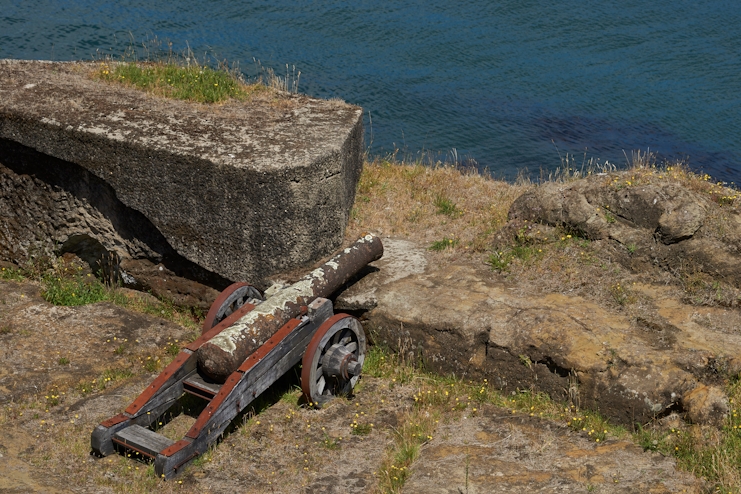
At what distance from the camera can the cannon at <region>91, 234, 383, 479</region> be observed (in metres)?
7.49

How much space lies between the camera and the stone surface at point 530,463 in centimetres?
698

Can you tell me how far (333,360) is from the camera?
8312 mm

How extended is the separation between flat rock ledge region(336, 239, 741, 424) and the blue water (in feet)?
31.9

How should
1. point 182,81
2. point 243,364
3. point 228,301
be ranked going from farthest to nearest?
point 182,81
point 228,301
point 243,364

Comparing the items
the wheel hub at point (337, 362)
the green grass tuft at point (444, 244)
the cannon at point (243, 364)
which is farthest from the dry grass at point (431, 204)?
the wheel hub at point (337, 362)

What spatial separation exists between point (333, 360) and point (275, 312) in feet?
2.34

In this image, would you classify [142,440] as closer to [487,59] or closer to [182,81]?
[182,81]

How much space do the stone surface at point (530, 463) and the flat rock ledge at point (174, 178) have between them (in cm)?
297

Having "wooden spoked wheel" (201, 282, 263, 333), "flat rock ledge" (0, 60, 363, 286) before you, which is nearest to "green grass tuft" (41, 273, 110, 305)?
"flat rock ledge" (0, 60, 363, 286)

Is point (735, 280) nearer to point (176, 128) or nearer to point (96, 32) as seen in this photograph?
point (176, 128)

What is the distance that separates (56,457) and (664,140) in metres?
16.8

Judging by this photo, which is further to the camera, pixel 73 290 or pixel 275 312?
pixel 73 290

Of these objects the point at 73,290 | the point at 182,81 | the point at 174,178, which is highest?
the point at 182,81

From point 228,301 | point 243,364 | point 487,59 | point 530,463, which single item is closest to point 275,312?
point 243,364
